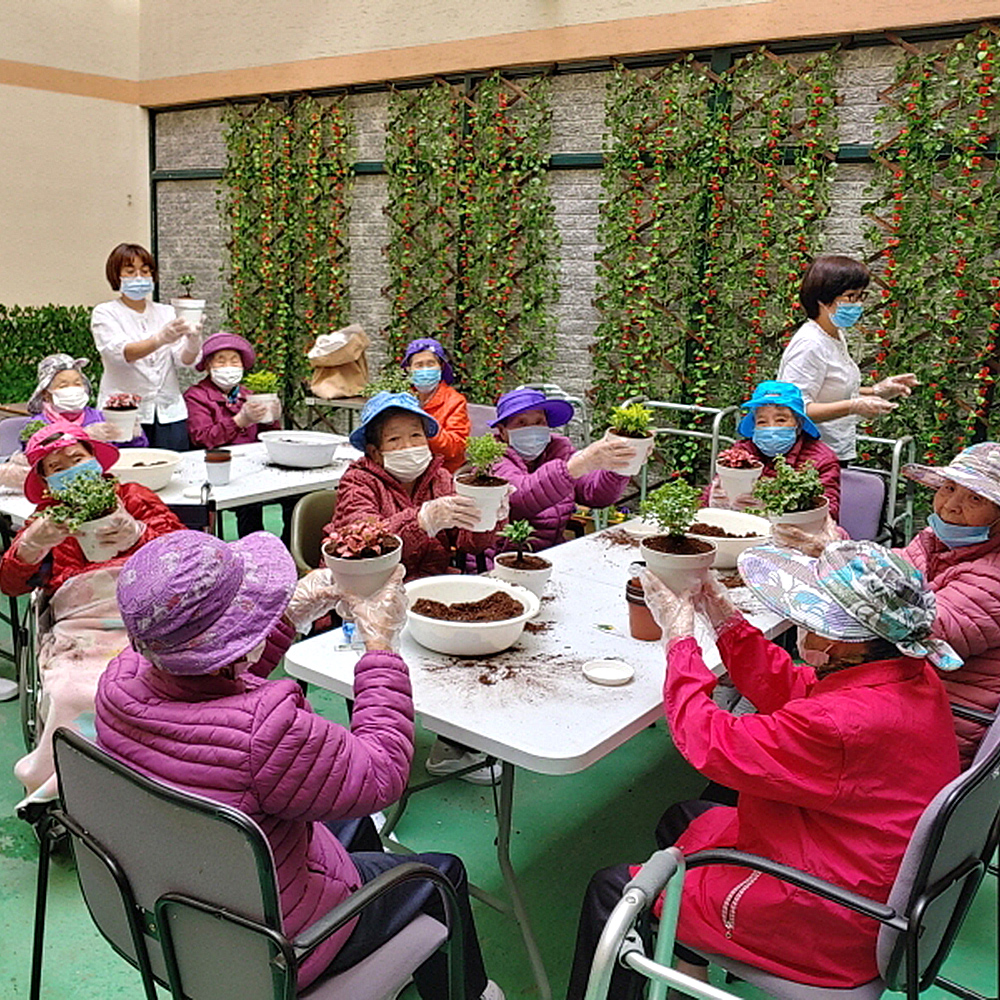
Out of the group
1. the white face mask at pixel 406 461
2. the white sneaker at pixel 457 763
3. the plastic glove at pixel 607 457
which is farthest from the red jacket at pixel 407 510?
the white sneaker at pixel 457 763

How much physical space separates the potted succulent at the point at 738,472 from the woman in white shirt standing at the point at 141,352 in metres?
2.77

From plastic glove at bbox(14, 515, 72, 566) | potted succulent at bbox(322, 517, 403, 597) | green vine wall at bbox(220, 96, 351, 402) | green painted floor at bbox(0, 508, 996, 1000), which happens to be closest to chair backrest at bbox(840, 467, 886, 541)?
green painted floor at bbox(0, 508, 996, 1000)

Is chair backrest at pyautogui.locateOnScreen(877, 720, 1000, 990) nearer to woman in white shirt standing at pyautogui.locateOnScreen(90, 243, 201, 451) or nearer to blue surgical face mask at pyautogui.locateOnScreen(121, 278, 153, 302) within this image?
woman in white shirt standing at pyautogui.locateOnScreen(90, 243, 201, 451)

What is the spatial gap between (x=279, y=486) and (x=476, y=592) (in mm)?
1541

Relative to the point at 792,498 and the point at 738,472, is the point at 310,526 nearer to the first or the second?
the point at 738,472

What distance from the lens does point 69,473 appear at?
2.76 metres

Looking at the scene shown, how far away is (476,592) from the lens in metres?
2.40

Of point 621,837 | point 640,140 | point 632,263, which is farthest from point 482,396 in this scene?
point 621,837

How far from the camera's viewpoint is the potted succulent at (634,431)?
2.92 m

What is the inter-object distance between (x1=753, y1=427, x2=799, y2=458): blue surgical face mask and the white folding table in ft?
3.08

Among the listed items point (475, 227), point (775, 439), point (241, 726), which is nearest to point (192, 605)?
point (241, 726)

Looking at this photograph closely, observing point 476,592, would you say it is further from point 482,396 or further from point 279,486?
point 482,396

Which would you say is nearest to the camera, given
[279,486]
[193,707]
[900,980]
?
[193,707]

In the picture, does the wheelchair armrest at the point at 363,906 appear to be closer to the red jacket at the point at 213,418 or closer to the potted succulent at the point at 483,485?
the potted succulent at the point at 483,485
